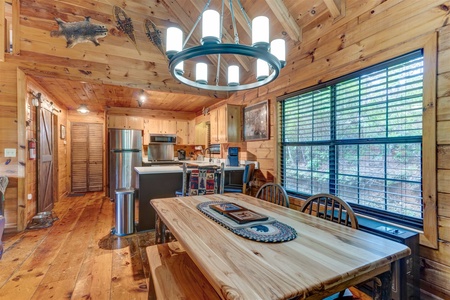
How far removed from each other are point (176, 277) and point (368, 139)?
1982mm

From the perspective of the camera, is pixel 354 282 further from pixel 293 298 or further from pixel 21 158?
pixel 21 158

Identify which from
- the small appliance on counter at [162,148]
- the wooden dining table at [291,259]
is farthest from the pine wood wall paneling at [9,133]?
the wooden dining table at [291,259]

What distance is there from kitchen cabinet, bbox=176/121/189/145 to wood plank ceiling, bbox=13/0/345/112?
200cm

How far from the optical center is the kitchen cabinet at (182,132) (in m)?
6.13

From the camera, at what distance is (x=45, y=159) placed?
4.08m

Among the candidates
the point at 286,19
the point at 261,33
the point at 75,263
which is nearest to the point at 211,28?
the point at 261,33

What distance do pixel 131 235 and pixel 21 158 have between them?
1.95 metres

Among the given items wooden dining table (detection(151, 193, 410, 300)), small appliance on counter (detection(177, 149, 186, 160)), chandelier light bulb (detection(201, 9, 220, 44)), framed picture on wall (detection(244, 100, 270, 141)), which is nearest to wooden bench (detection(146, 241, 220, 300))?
wooden dining table (detection(151, 193, 410, 300))

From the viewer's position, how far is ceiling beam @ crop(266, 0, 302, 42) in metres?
2.54

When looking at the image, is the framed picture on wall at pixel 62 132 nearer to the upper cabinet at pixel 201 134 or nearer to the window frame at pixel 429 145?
the upper cabinet at pixel 201 134

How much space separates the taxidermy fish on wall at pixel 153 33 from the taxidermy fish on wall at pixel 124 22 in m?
0.24

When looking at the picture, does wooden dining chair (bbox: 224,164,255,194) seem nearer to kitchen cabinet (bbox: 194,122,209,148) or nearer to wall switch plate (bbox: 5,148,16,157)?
kitchen cabinet (bbox: 194,122,209,148)

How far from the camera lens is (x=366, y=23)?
2.06 m

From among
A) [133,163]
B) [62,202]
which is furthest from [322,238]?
[62,202]
